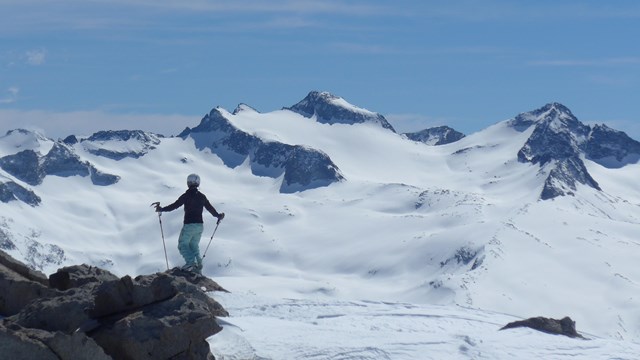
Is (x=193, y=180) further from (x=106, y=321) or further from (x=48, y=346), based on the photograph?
(x=48, y=346)

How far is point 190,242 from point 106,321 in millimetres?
8666

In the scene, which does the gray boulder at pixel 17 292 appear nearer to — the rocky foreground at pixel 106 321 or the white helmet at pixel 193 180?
the rocky foreground at pixel 106 321

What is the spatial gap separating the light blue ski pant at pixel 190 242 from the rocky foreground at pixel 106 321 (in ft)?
20.5

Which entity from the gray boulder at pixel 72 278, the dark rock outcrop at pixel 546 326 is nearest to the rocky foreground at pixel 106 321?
the gray boulder at pixel 72 278

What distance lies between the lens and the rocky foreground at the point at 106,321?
19672 millimetres

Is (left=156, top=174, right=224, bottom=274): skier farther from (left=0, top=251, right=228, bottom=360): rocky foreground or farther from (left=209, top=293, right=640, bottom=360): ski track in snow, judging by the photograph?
(left=0, top=251, right=228, bottom=360): rocky foreground

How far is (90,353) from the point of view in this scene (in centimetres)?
1975

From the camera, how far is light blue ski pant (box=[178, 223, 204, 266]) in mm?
30203

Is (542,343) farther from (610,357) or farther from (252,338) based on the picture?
(252,338)

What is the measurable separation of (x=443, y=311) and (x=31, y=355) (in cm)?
1362

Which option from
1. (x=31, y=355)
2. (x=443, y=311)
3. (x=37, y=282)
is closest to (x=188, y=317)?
(x=31, y=355)

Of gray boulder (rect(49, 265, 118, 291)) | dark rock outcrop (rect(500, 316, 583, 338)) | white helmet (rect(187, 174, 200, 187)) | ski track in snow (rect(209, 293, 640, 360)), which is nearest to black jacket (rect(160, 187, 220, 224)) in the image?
white helmet (rect(187, 174, 200, 187))

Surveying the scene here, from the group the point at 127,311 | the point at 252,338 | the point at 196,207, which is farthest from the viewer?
the point at 196,207

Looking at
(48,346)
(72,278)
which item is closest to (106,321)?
(48,346)
